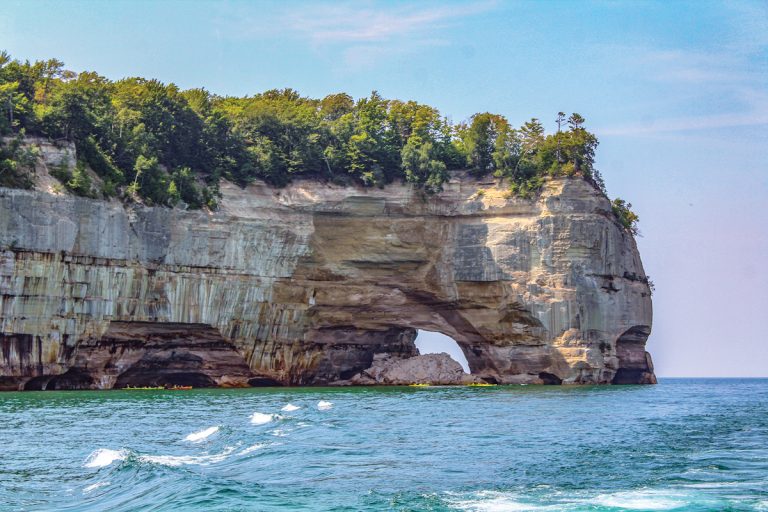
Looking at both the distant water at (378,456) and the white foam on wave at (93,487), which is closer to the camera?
the distant water at (378,456)

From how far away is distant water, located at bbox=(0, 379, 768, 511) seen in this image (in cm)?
2133

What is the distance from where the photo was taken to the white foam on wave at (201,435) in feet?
104

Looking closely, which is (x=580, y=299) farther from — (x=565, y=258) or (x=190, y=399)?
(x=190, y=399)

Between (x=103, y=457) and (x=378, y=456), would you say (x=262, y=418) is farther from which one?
(x=103, y=457)

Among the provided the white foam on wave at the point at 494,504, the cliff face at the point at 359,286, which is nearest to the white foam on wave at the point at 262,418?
the white foam on wave at the point at 494,504

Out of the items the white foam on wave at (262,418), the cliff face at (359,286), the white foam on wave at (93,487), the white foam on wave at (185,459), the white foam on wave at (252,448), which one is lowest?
the white foam on wave at (93,487)

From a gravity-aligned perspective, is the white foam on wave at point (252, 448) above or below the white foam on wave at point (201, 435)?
below

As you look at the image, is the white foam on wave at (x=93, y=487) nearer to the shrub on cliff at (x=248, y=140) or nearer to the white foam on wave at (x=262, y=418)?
the white foam on wave at (x=262, y=418)

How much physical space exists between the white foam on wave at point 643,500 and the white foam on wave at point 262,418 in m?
18.0

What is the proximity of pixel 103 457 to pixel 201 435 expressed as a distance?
6.09 metres

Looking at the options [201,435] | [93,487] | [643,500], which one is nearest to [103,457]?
[93,487]

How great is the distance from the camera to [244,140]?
247 feet

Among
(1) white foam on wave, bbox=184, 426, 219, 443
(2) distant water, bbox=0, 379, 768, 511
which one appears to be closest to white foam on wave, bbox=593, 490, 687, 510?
(2) distant water, bbox=0, 379, 768, 511

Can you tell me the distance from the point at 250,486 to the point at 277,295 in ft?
149
